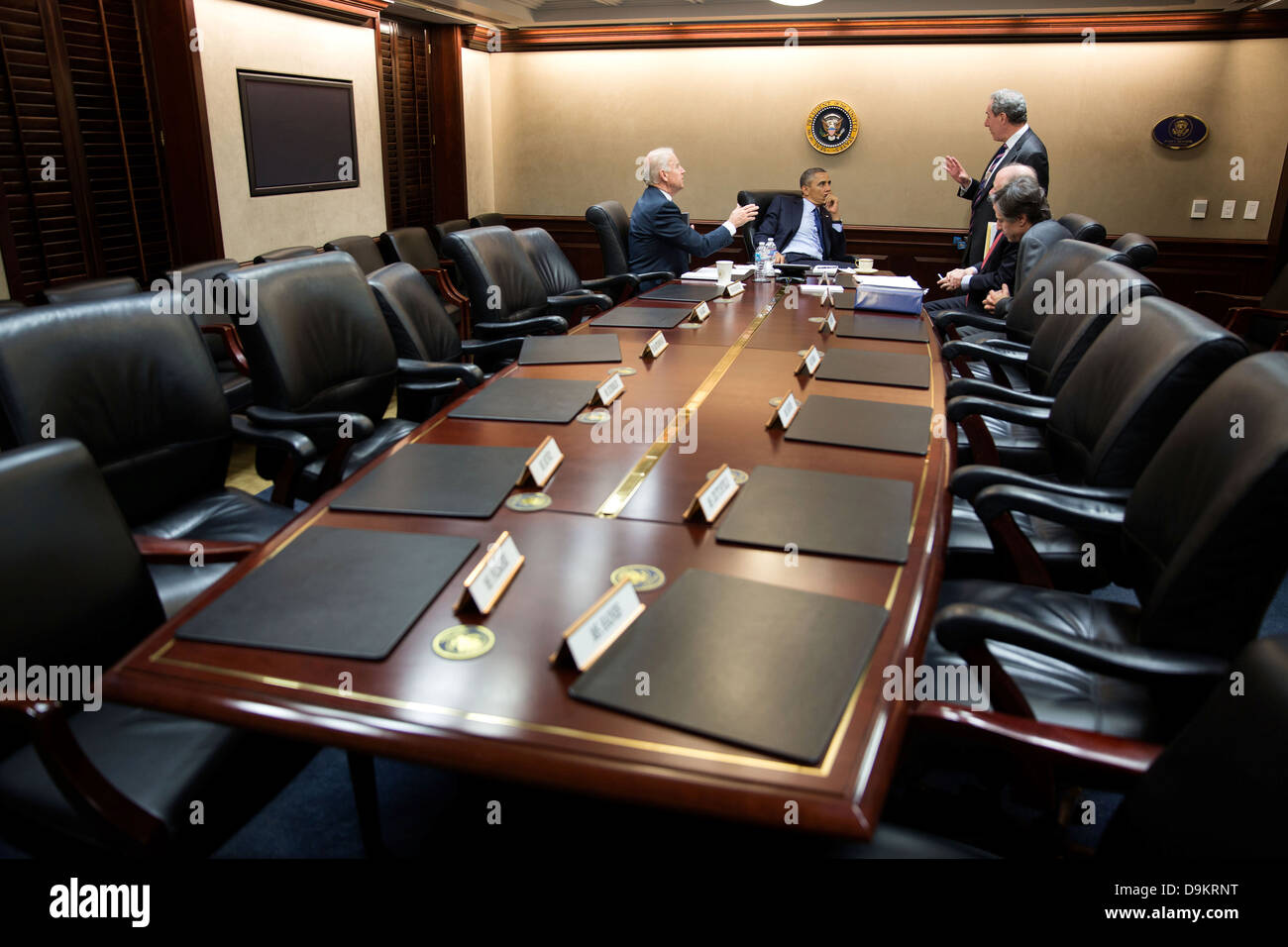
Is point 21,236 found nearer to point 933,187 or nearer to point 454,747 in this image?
point 454,747

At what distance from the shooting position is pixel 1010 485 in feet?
5.48

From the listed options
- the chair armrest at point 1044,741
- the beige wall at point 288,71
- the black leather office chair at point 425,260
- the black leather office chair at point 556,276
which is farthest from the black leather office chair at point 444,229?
the chair armrest at point 1044,741

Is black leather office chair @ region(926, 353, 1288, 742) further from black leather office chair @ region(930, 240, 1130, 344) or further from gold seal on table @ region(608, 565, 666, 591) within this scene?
black leather office chair @ region(930, 240, 1130, 344)

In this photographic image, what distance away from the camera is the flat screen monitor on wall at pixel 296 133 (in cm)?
429

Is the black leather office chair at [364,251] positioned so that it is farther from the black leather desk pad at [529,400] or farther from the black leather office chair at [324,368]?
the black leather desk pad at [529,400]

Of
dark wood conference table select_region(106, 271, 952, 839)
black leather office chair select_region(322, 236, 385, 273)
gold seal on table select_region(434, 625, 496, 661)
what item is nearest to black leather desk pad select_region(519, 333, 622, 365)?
dark wood conference table select_region(106, 271, 952, 839)

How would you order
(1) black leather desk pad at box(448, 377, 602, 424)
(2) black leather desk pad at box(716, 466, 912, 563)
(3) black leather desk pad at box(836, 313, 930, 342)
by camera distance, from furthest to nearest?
(3) black leather desk pad at box(836, 313, 930, 342) → (1) black leather desk pad at box(448, 377, 602, 424) → (2) black leather desk pad at box(716, 466, 912, 563)

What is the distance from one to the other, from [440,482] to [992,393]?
1.61 metres

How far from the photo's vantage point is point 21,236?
10.8ft

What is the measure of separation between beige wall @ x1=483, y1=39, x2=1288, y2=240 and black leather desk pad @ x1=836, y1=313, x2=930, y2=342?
3.31m

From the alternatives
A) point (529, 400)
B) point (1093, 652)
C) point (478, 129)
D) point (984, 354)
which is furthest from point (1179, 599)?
point (478, 129)

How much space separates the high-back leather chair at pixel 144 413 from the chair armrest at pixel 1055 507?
4.82 feet

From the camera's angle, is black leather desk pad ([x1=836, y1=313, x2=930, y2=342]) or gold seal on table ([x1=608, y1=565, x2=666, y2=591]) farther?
black leather desk pad ([x1=836, y1=313, x2=930, y2=342])

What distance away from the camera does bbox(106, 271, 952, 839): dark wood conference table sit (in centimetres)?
86
